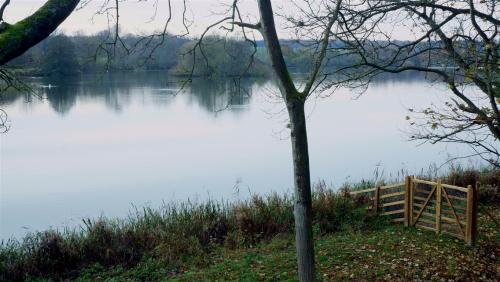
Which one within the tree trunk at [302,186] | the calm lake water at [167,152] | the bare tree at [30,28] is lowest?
the calm lake water at [167,152]

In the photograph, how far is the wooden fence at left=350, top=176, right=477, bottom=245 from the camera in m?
8.65

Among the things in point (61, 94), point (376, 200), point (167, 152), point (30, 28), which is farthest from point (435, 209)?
point (61, 94)

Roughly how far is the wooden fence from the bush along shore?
261 mm

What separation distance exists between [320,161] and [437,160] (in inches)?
184

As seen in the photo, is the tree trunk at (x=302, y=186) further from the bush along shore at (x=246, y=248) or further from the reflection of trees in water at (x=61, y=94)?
the reflection of trees in water at (x=61, y=94)

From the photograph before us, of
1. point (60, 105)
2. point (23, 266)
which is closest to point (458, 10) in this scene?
point (23, 266)

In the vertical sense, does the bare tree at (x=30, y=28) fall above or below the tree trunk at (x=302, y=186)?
above

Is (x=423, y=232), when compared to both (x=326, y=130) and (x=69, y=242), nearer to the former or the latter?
(x=69, y=242)

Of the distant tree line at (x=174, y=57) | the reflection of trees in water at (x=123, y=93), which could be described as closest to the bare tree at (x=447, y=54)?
the distant tree line at (x=174, y=57)

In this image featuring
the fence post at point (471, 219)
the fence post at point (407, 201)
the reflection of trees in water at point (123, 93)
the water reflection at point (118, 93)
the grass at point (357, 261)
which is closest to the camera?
the grass at point (357, 261)

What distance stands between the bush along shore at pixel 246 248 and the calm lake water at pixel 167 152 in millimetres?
2112

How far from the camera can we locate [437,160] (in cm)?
1977

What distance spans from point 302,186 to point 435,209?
6.09 meters

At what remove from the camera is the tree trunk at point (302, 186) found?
15.6 feet
